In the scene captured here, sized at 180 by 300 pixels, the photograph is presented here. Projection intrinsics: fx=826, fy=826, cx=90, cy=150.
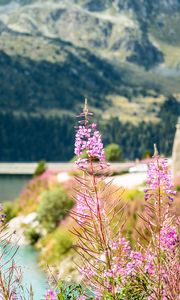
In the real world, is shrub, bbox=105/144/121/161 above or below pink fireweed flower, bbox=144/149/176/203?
above

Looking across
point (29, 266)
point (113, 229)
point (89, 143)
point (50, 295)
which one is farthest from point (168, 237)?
point (29, 266)

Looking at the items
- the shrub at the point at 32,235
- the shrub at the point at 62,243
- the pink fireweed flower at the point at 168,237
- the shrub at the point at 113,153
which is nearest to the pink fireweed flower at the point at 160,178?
the pink fireweed flower at the point at 168,237

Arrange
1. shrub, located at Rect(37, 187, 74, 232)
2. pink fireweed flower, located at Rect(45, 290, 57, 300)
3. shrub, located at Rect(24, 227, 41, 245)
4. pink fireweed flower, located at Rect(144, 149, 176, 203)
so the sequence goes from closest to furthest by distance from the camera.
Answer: pink fireweed flower, located at Rect(45, 290, 57, 300)
pink fireweed flower, located at Rect(144, 149, 176, 203)
shrub, located at Rect(24, 227, 41, 245)
shrub, located at Rect(37, 187, 74, 232)

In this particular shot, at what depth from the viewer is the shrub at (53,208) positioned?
6228 centimetres

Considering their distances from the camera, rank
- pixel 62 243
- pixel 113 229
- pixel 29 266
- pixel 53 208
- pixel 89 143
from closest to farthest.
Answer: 1. pixel 89 143
2. pixel 113 229
3. pixel 29 266
4. pixel 62 243
5. pixel 53 208

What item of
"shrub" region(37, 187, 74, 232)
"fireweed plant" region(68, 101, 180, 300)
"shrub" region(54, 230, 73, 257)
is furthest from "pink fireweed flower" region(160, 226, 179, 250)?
"shrub" region(37, 187, 74, 232)

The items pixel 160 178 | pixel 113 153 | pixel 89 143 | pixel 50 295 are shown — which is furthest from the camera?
pixel 113 153

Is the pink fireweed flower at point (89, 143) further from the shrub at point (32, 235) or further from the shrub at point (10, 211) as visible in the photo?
the shrub at point (10, 211)

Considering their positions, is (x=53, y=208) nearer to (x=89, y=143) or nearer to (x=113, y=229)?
(x=113, y=229)

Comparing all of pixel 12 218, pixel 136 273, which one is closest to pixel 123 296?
pixel 136 273

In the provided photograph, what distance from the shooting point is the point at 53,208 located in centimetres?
6306

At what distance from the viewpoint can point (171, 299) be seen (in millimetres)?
9758

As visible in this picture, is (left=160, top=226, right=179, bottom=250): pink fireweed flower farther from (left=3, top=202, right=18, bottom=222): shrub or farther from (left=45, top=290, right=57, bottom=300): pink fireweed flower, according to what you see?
(left=3, top=202, right=18, bottom=222): shrub

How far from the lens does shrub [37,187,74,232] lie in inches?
2452
